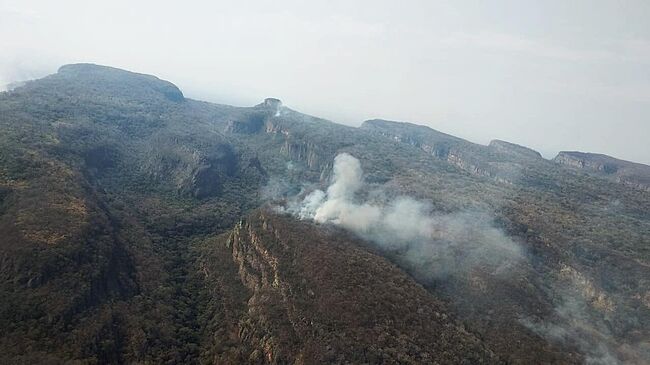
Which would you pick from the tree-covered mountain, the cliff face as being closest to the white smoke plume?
the tree-covered mountain

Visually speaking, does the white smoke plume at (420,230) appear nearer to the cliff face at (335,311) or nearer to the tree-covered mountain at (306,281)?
the tree-covered mountain at (306,281)

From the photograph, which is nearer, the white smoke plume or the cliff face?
the cliff face

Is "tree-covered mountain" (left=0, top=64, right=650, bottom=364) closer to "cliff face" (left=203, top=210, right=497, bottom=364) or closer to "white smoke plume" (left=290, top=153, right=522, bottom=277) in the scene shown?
"cliff face" (left=203, top=210, right=497, bottom=364)

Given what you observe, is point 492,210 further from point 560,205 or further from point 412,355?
point 412,355

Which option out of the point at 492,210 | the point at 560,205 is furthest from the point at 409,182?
the point at 560,205

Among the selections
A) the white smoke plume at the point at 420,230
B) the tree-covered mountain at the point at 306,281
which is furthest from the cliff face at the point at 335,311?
the white smoke plume at the point at 420,230

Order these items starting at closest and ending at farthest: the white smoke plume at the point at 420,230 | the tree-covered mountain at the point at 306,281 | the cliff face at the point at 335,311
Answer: the cliff face at the point at 335,311
the tree-covered mountain at the point at 306,281
the white smoke plume at the point at 420,230
